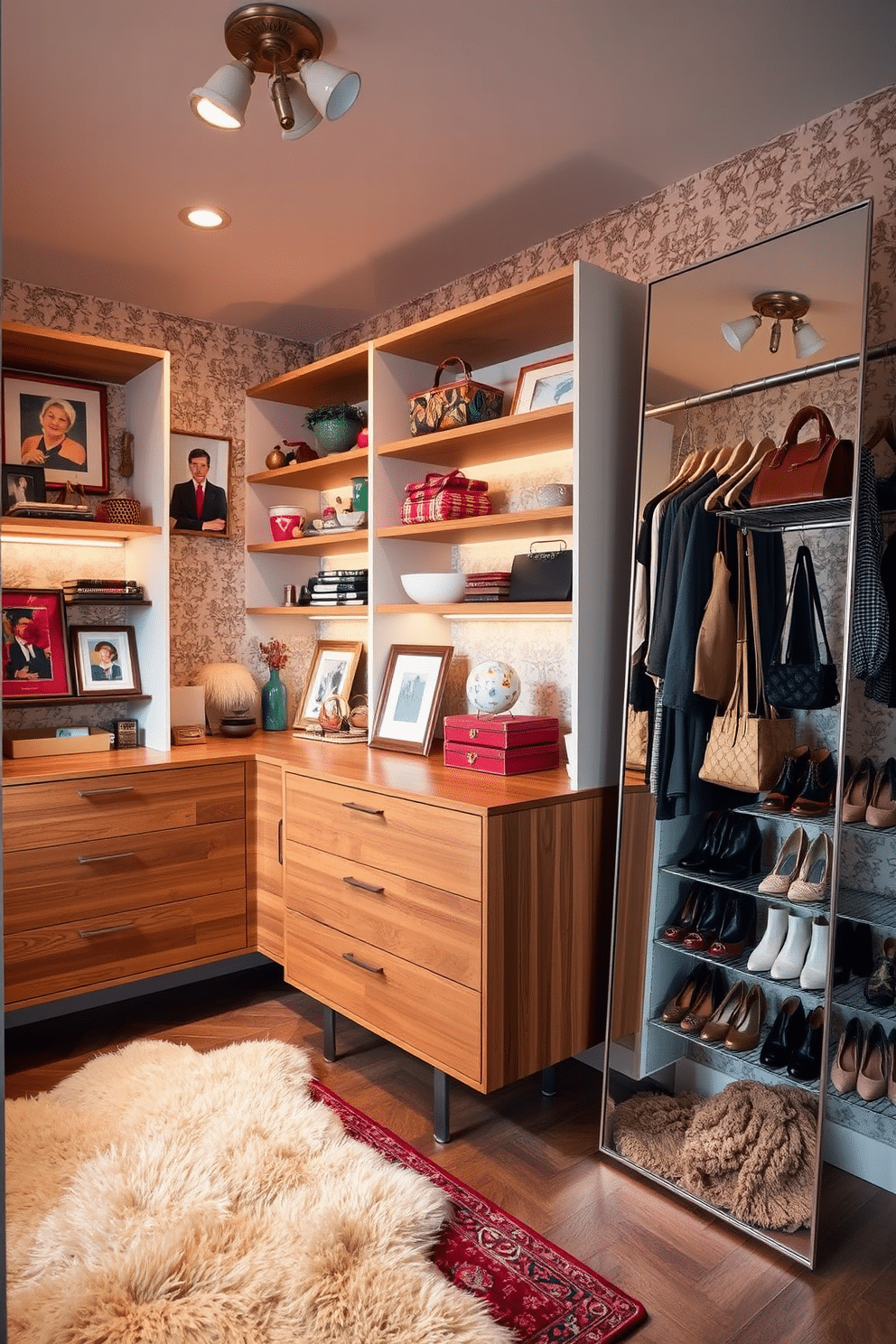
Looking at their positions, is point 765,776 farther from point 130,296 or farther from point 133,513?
point 130,296

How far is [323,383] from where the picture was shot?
3668mm

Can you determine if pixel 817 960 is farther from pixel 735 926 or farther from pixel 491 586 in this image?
pixel 491 586

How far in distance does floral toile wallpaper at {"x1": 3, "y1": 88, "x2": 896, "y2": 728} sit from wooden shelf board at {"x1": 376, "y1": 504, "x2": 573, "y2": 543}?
232 mm

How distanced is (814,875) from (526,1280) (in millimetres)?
1035

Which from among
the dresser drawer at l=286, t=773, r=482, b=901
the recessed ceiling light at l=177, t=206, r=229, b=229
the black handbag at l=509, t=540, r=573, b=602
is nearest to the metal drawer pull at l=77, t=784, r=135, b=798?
the dresser drawer at l=286, t=773, r=482, b=901

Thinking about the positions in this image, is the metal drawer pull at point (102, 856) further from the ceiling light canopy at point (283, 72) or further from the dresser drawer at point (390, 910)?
Answer: the ceiling light canopy at point (283, 72)

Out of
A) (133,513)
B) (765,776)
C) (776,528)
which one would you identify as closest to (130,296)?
(133,513)

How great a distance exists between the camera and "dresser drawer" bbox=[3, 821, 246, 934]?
273 cm

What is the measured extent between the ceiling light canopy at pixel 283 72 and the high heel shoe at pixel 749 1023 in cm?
221

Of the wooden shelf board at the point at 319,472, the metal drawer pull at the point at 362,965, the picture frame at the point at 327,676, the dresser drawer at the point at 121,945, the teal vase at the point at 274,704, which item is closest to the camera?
the metal drawer pull at the point at 362,965

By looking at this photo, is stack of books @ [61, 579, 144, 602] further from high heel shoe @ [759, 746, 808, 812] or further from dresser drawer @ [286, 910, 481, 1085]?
high heel shoe @ [759, 746, 808, 812]

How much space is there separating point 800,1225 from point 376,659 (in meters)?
2.03

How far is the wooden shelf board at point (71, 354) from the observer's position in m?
3.02

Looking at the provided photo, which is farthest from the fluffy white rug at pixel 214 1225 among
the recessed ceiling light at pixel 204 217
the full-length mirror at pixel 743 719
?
the recessed ceiling light at pixel 204 217
